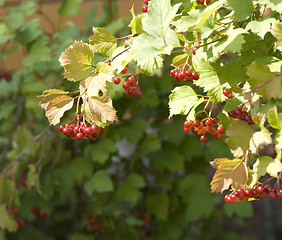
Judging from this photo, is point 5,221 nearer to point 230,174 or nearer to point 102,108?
point 102,108

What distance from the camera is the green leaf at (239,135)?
81cm

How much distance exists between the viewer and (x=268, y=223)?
301cm

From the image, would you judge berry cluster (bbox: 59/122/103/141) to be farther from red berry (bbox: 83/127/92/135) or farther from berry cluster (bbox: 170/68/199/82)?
berry cluster (bbox: 170/68/199/82)

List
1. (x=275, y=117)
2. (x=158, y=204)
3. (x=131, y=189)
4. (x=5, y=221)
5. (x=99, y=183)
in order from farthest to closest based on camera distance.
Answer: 1. (x=158, y=204)
2. (x=131, y=189)
3. (x=99, y=183)
4. (x=5, y=221)
5. (x=275, y=117)

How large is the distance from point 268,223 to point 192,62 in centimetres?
238

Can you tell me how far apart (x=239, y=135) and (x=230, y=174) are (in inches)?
3.0

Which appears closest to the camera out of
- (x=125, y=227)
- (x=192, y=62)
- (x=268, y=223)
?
(x=192, y=62)

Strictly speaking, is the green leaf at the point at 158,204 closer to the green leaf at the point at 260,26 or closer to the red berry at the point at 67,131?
the red berry at the point at 67,131

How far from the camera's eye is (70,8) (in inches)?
86.3

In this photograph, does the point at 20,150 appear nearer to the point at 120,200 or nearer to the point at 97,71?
the point at 120,200

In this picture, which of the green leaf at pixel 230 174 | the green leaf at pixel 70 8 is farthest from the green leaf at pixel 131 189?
the green leaf at pixel 230 174

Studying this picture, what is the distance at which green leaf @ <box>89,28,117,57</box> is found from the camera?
94 cm

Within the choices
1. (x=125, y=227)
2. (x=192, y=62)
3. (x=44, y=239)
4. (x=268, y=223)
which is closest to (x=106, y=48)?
(x=192, y=62)

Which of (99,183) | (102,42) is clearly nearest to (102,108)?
(102,42)
